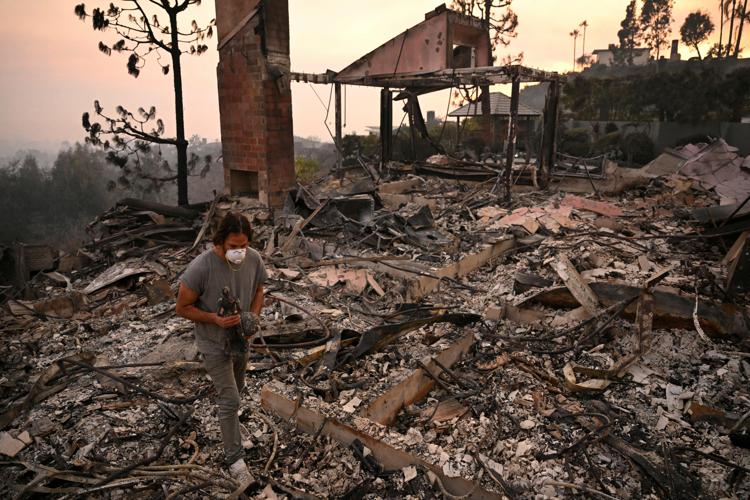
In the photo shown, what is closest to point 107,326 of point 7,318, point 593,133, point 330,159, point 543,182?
point 7,318

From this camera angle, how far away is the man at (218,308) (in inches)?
108

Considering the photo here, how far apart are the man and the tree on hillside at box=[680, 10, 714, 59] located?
5098 centimetres

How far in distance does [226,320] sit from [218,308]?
4.7 inches

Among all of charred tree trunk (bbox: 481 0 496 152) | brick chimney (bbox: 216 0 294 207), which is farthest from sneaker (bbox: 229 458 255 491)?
charred tree trunk (bbox: 481 0 496 152)

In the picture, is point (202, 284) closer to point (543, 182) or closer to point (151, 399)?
point (151, 399)

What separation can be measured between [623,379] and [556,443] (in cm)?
126

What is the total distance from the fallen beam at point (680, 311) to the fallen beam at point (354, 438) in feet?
10.5

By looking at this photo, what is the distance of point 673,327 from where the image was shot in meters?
4.91

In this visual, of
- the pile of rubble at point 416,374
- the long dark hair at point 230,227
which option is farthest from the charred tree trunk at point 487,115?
the long dark hair at point 230,227

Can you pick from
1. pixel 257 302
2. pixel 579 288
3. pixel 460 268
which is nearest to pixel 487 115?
pixel 460 268

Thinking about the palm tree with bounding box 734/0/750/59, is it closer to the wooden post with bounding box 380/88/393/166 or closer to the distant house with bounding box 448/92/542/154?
the distant house with bounding box 448/92/542/154

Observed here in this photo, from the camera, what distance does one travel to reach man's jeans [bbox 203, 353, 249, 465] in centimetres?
285

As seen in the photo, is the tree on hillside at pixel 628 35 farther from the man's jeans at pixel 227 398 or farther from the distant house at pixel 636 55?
the man's jeans at pixel 227 398

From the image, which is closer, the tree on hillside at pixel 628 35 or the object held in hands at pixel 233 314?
the object held in hands at pixel 233 314
